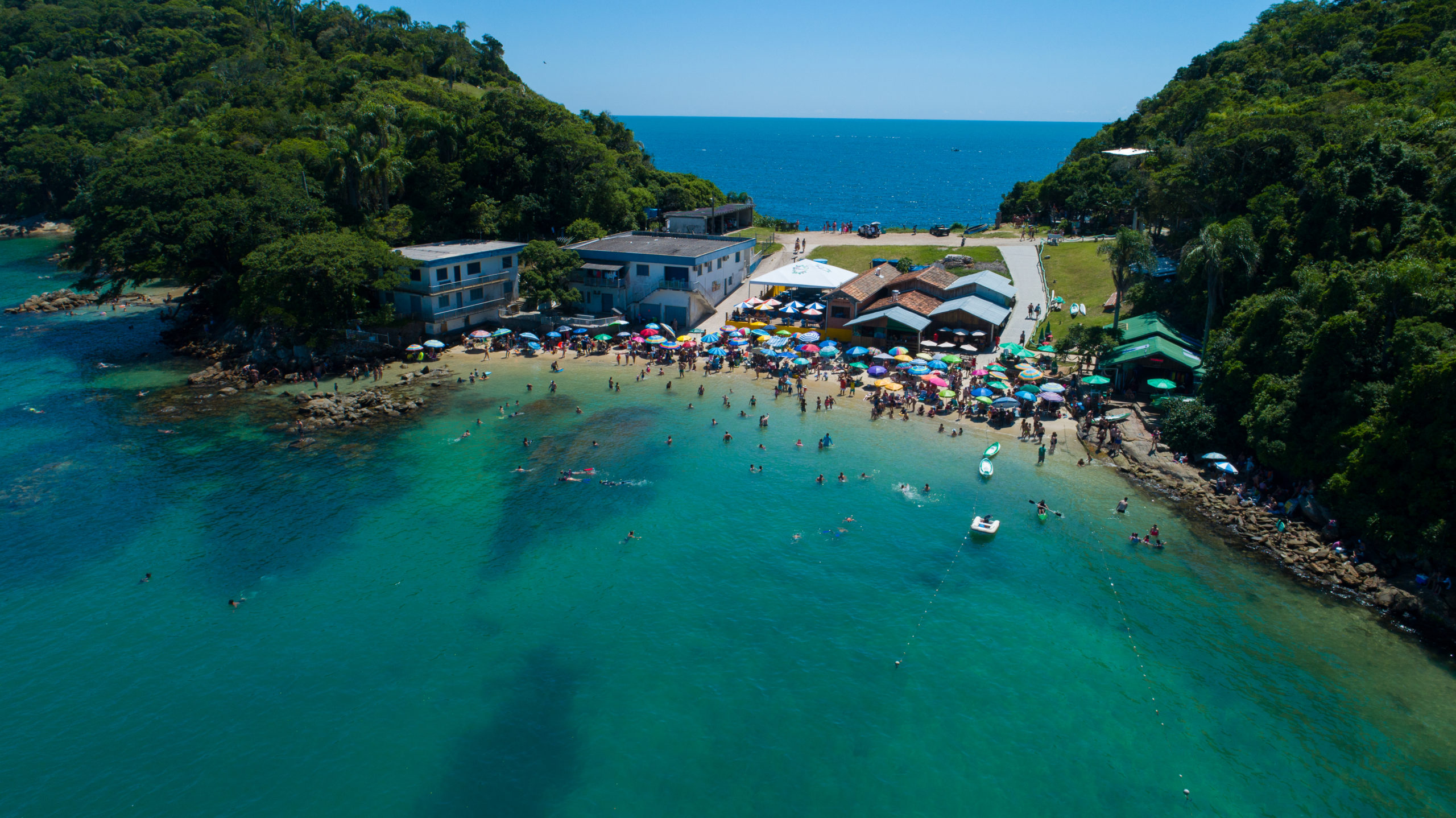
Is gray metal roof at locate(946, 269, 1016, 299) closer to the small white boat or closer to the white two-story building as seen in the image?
the small white boat

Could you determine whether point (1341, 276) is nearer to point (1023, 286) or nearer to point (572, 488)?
point (1023, 286)

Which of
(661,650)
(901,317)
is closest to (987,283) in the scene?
(901,317)

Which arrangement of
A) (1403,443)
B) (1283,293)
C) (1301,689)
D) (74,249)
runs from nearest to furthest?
1. (1301,689)
2. (1403,443)
3. (1283,293)
4. (74,249)

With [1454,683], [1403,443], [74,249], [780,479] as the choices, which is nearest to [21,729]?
[780,479]

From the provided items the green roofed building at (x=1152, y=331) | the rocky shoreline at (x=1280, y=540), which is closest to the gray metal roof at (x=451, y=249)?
the green roofed building at (x=1152, y=331)

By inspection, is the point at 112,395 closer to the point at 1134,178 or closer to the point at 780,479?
the point at 780,479

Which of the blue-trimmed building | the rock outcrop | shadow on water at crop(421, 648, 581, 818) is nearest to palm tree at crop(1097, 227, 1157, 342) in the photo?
the blue-trimmed building

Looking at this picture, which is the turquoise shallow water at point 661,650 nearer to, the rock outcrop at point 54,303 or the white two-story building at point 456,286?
the white two-story building at point 456,286
